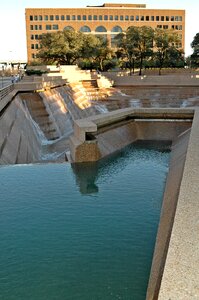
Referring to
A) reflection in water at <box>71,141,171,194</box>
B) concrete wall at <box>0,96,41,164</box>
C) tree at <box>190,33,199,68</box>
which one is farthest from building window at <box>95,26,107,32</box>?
reflection in water at <box>71,141,171,194</box>

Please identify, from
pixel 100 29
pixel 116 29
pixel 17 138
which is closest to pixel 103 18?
pixel 100 29

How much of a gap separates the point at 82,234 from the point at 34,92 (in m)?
23.4

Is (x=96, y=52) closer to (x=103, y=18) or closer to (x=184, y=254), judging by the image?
(x=103, y=18)

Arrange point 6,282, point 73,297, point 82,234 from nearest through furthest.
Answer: point 73,297
point 6,282
point 82,234

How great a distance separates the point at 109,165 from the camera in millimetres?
16125

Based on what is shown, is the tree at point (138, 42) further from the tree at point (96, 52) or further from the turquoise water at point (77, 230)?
the turquoise water at point (77, 230)

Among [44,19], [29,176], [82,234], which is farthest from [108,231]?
[44,19]

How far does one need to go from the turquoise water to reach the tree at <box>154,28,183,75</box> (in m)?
71.0

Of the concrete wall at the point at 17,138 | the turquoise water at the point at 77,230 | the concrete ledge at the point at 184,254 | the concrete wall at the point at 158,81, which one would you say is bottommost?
the turquoise water at the point at 77,230

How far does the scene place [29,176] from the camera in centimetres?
1430

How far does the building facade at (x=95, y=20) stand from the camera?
123062 millimetres

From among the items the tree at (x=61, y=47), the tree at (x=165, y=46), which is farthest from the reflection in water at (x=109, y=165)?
the tree at (x=165, y=46)

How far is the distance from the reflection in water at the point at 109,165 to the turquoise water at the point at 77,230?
0.04 metres

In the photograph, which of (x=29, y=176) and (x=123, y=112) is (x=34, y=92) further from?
(x=29, y=176)
